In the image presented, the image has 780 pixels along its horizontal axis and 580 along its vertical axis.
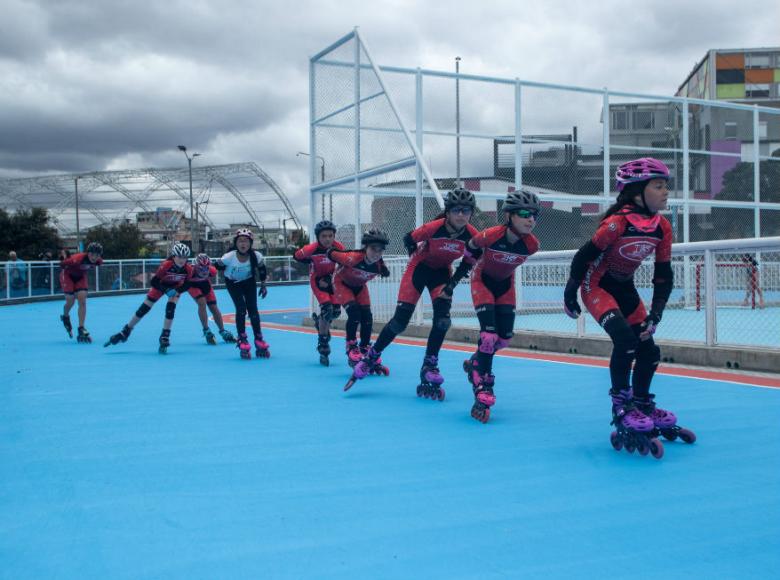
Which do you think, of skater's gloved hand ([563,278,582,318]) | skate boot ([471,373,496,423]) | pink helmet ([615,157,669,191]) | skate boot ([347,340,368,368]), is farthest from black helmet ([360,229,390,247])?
pink helmet ([615,157,669,191])

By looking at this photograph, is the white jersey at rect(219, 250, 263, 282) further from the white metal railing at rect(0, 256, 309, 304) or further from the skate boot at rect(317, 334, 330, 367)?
the white metal railing at rect(0, 256, 309, 304)

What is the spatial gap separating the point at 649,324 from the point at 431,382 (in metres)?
2.68

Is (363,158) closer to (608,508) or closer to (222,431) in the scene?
(222,431)

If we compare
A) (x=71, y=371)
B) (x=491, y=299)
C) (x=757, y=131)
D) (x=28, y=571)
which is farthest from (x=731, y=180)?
(x=28, y=571)

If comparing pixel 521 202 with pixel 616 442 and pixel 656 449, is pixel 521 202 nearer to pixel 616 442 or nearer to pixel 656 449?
pixel 616 442

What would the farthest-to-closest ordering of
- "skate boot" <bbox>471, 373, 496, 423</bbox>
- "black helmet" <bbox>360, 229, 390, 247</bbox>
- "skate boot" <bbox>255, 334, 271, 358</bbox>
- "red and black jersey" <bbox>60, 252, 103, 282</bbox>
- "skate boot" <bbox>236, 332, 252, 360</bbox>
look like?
"red and black jersey" <bbox>60, 252, 103, 282</bbox>, "skate boot" <bbox>255, 334, 271, 358</bbox>, "skate boot" <bbox>236, 332, 252, 360</bbox>, "black helmet" <bbox>360, 229, 390, 247</bbox>, "skate boot" <bbox>471, 373, 496, 423</bbox>

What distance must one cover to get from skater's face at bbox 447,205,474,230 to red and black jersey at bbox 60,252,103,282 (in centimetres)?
881

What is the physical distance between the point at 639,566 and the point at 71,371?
8309 millimetres

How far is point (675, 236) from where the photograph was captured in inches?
707

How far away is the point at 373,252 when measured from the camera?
27.8 ft

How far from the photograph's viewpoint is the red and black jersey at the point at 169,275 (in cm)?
1212

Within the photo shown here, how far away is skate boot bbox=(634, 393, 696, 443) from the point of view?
16.4ft

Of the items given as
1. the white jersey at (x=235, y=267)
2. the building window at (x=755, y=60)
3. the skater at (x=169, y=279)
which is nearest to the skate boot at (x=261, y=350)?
the white jersey at (x=235, y=267)

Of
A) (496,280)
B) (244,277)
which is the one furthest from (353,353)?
(496,280)
